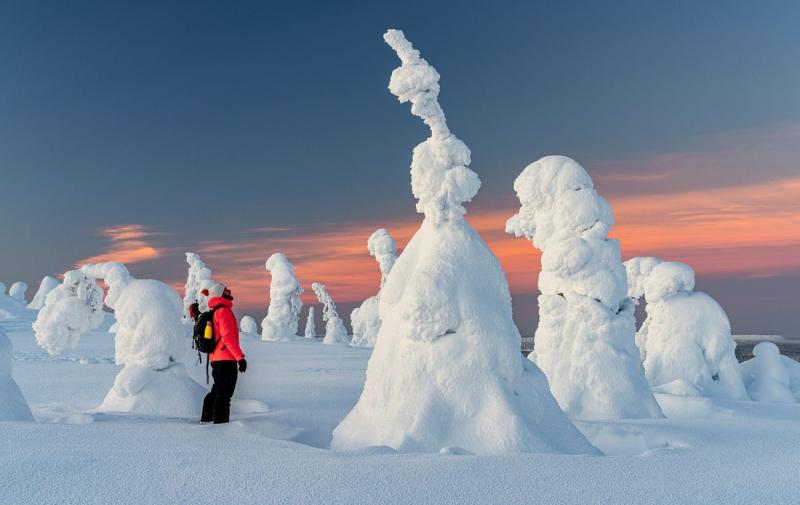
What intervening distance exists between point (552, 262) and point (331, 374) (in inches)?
379

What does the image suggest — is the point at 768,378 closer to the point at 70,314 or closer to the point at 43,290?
the point at 70,314

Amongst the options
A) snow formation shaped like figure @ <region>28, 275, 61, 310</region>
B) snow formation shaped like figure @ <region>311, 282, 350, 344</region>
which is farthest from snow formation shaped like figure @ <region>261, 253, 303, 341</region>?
snow formation shaped like figure @ <region>28, 275, 61, 310</region>

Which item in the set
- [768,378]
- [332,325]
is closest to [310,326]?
[332,325]

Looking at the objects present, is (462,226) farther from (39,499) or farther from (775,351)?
(775,351)

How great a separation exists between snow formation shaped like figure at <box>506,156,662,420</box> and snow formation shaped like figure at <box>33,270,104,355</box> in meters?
9.45

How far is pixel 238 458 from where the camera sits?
696cm

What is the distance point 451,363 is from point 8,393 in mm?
5889

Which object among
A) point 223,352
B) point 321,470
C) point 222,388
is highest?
point 223,352

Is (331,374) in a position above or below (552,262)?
below

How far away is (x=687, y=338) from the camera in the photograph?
68.2 ft

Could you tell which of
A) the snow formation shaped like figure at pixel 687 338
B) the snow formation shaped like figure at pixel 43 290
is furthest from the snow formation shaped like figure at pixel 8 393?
the snow formation shaped like figure at pixel 43 290

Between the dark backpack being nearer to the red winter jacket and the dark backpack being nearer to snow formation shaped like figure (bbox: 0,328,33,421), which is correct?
the red winter jacket

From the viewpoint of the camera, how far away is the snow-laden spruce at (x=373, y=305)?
37.0m

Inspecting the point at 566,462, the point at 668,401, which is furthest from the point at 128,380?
the point at 668,401
